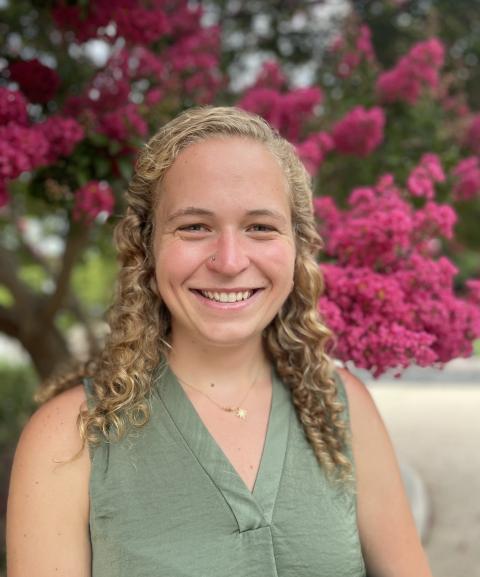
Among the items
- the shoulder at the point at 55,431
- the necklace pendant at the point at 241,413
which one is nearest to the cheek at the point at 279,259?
the necklace pendant at the point at 241,413

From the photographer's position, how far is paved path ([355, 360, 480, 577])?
15.4 feet

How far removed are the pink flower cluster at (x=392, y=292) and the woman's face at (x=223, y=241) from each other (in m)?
Result: 0.48

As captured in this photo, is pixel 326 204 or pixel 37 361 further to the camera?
pixel 37 361

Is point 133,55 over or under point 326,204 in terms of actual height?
over

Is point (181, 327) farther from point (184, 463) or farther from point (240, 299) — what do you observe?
point (184, 463)

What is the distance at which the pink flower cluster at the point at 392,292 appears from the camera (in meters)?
2.10

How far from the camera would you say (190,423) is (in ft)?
5.63

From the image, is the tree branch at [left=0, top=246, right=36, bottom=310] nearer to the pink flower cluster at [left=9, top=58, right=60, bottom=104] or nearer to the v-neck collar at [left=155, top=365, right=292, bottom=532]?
the pink flower cluster at [left=9, top=58, right=60, bottom=104]

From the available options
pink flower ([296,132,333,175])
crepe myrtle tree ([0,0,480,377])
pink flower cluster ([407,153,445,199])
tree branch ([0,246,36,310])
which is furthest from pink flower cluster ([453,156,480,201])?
tree branch ([0,246,36,310])

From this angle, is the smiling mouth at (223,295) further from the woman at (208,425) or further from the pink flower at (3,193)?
the pink flower at (3,193)

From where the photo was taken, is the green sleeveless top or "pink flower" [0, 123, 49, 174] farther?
"pink flower" [0, 123, 49, 174]

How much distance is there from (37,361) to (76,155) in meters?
2.44

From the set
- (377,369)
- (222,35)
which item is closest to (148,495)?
(377,369)

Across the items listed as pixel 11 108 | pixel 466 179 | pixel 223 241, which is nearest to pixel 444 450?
pixel 466 179
